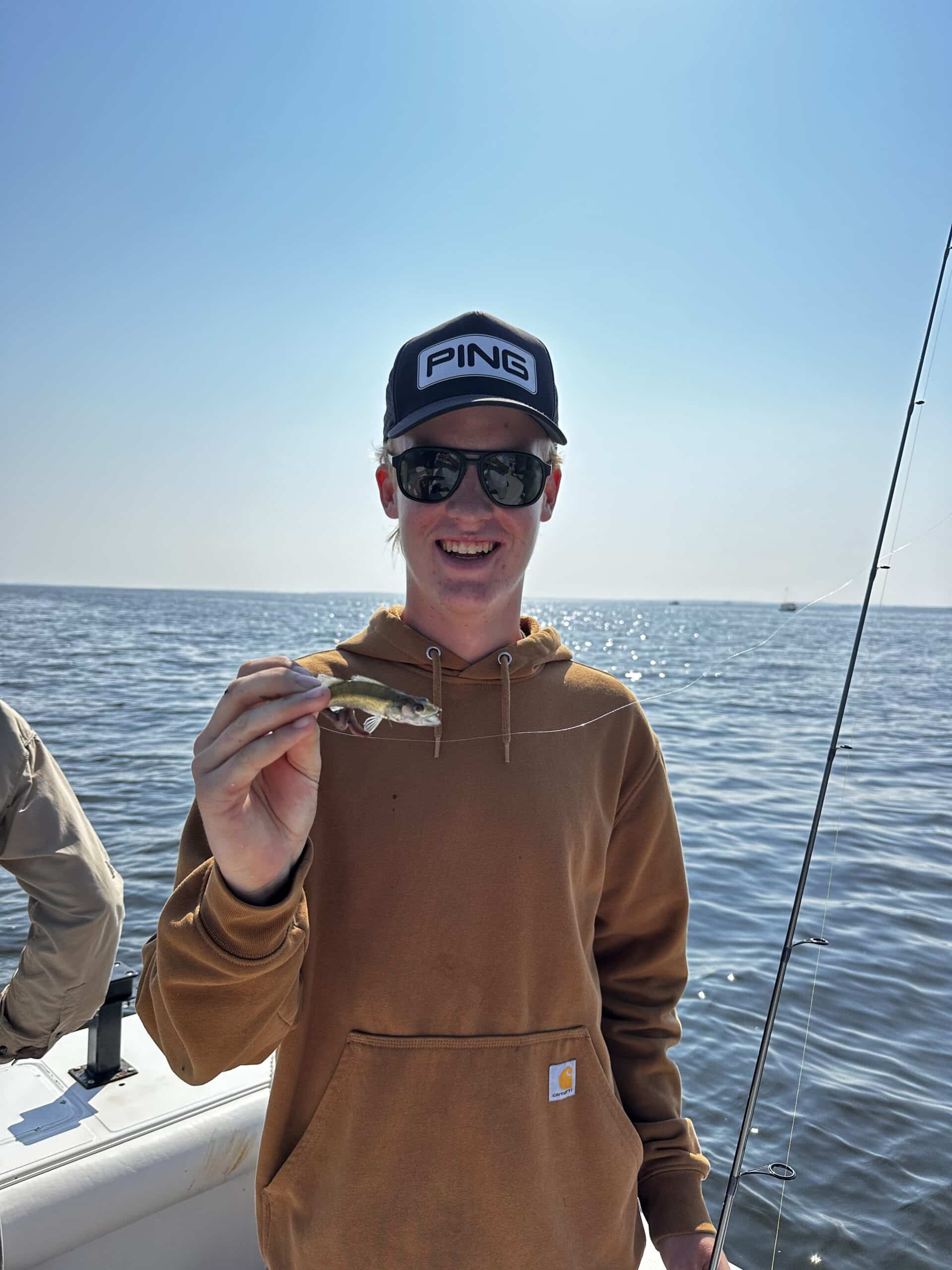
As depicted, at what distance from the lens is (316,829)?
1902 mm

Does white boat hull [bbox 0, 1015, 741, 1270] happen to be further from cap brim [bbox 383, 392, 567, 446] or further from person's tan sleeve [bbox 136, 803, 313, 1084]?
cap brim [bbox 383, 392, 567, 446]

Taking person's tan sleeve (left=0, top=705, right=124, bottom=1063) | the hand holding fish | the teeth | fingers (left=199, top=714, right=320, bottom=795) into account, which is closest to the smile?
the teeth

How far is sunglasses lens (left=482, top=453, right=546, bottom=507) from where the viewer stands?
208 cm

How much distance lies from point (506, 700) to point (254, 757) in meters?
0.75

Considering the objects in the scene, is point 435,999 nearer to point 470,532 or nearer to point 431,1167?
point 431,1167

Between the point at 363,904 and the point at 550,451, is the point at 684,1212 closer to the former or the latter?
the point at 363,904

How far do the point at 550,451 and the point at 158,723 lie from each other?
53.0 feet

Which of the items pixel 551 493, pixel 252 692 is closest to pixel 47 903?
pixel 252 692

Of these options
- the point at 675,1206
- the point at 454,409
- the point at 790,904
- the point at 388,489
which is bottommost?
the point at 790,904

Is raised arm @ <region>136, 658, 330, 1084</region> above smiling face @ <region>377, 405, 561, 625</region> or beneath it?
beneath

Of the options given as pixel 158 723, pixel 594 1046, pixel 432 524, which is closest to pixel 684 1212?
pixel 594 1046

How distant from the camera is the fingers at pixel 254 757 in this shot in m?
1.49

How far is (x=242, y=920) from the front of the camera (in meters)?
1.56

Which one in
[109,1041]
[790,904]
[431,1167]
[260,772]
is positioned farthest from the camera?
[790,904]
